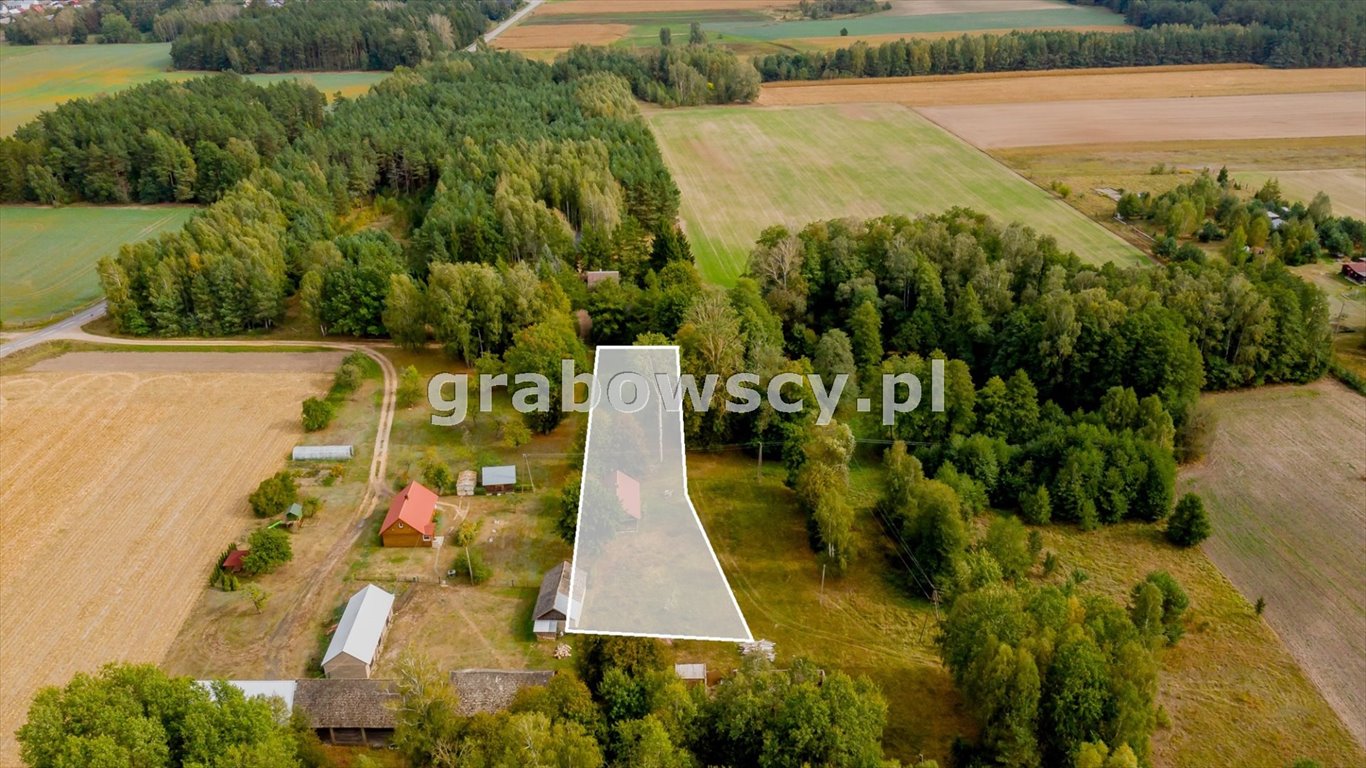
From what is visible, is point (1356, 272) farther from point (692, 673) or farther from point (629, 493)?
point (629, 493)

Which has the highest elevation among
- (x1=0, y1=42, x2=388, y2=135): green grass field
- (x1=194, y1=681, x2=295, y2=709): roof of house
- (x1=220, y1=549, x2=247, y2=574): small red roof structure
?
(x1=0, y1=42, x2=388, y2=135): green grass field

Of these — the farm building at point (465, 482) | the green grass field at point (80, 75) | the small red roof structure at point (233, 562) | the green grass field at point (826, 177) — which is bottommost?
the small red roof structure at point (233, 562)

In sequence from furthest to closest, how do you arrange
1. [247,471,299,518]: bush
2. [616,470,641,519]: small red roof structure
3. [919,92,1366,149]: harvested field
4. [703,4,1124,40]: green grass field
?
1. [703,4,1124,40]: green grass field
2. [919,92,1366,149]: harvested field
3. [247,471,299,518]: bush
4. [616,470,641,519]: small red roof structure

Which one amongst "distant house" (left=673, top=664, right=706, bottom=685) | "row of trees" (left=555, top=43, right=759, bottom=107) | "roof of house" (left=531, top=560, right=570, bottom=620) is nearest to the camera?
"distant house" (left=673, top=664, right=706, bottom=685)

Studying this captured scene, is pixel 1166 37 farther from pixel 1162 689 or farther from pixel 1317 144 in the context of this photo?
pixel 1162 689

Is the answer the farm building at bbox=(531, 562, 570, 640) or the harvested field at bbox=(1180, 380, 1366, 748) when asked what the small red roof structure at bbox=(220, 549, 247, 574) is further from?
the harvested field at bbox=(1180, 380, 1366, 748)

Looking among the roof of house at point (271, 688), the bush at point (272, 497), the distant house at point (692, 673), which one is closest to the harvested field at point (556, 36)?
the bush at point (272, 497)

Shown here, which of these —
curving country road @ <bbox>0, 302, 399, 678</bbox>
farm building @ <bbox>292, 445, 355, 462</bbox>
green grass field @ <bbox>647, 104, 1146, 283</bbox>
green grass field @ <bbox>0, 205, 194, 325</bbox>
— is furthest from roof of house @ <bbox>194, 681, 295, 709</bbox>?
green grass field @ <bbox>0, 205, 194, 325</bbox>

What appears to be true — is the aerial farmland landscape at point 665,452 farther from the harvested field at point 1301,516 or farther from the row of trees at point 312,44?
the row of trees at point 312,44
